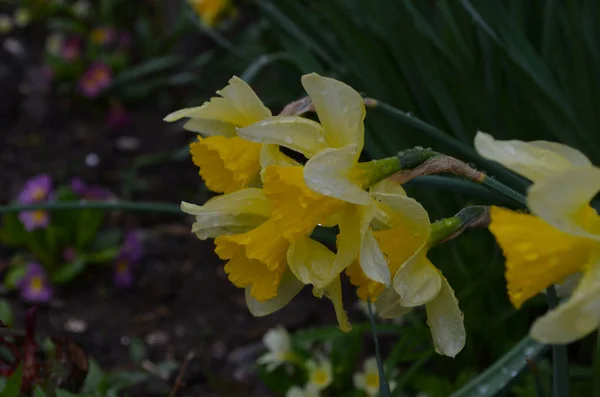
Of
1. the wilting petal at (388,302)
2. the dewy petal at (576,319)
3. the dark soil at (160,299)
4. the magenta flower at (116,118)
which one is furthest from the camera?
the magenta flower at (116,118)

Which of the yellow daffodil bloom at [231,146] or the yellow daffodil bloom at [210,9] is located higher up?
the yellow daffodil bloom at [231,146]

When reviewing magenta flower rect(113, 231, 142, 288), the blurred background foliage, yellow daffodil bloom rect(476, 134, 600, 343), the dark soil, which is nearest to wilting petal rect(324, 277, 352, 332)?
yellow daffodil bloom rect(476, 134, 600, 343)

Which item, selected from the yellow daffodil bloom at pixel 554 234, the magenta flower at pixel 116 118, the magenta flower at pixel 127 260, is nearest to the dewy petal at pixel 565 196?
the yellow daffodil bloom at pixel 554 234

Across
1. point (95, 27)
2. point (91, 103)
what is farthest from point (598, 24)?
point (95, 27)

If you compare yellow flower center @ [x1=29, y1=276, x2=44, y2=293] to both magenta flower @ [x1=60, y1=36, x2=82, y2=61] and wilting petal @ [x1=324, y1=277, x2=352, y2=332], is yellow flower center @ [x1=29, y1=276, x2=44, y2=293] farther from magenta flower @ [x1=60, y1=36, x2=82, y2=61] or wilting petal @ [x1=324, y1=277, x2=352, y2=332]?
wilting petal @ [x1=324, y1=277, x2=352, y2=332]

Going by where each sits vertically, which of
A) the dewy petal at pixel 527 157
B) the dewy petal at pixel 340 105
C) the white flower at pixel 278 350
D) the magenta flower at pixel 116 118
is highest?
the dewy petal at pixel 527 157

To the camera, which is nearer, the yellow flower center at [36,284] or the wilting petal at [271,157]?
the wilting petal at [271,157]

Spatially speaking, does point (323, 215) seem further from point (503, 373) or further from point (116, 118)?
point (116, 118)

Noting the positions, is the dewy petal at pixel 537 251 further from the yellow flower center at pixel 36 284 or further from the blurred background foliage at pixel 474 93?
the yellow flower center at pixel 36 284
